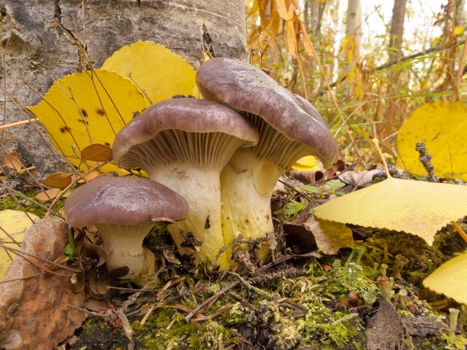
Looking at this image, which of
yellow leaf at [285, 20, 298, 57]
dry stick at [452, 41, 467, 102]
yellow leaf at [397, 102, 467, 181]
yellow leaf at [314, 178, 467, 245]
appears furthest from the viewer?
yellow leaf at [285, 20, 298, 57]

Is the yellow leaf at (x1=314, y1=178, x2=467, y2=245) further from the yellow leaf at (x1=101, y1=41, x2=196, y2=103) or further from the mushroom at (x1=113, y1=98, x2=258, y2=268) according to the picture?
the yellow leaf at (x1=101, y1=41, x2=196, y2=103)

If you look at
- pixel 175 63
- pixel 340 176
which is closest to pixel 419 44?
pixel 340 176

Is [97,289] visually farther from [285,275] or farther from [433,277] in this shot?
[433,277]

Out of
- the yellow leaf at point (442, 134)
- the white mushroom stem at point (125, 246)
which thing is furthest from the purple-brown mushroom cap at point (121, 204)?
the yellow leaf at point (442, 134)

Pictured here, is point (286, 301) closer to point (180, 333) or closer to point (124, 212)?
point (180, 333)

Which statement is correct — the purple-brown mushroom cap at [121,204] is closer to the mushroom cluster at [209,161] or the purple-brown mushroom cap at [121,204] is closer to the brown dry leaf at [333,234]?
the mushroom cluster at [209,161]

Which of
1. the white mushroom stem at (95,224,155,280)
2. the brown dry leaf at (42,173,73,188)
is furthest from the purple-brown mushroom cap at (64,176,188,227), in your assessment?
the brown dry leaf at (42,173,73,188)
